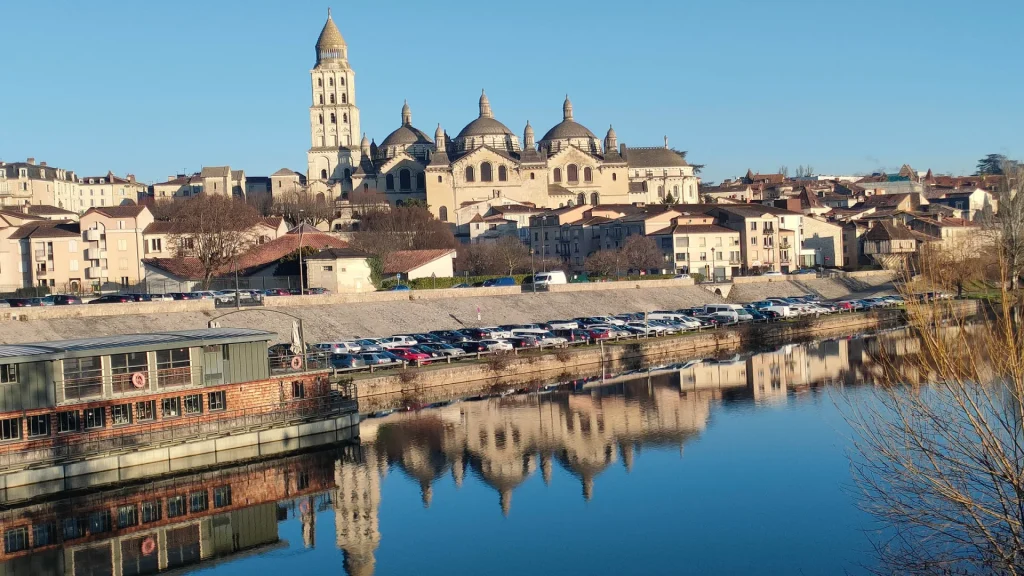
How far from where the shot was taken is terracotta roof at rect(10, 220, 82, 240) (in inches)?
2906

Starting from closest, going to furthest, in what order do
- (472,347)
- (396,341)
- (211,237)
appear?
(472,347), (396,341), (211,237)

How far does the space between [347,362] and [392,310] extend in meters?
15.0

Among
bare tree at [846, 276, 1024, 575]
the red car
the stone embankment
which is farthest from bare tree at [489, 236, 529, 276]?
bare tree at [846, 276, 1024, 575]

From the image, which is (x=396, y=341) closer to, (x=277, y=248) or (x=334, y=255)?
(x=334, y=255)

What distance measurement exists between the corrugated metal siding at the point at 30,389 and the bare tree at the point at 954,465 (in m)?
20.6

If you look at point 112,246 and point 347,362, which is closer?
point 347,362

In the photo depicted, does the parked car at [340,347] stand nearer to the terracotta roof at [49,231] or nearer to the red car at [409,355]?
the red car at [409,355]

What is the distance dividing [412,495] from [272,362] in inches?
356

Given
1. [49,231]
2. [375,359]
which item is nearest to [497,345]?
[375,359]

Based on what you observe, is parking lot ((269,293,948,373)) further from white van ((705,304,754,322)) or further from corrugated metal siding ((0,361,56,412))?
corrugated metal siding ((0,361,56,412))

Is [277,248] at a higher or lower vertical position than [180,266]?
higher

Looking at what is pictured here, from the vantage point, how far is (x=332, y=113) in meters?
142

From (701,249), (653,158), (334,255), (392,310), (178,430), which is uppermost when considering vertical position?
(653,158)

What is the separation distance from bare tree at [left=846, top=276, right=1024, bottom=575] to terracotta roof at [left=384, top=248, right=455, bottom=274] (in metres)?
46.4
